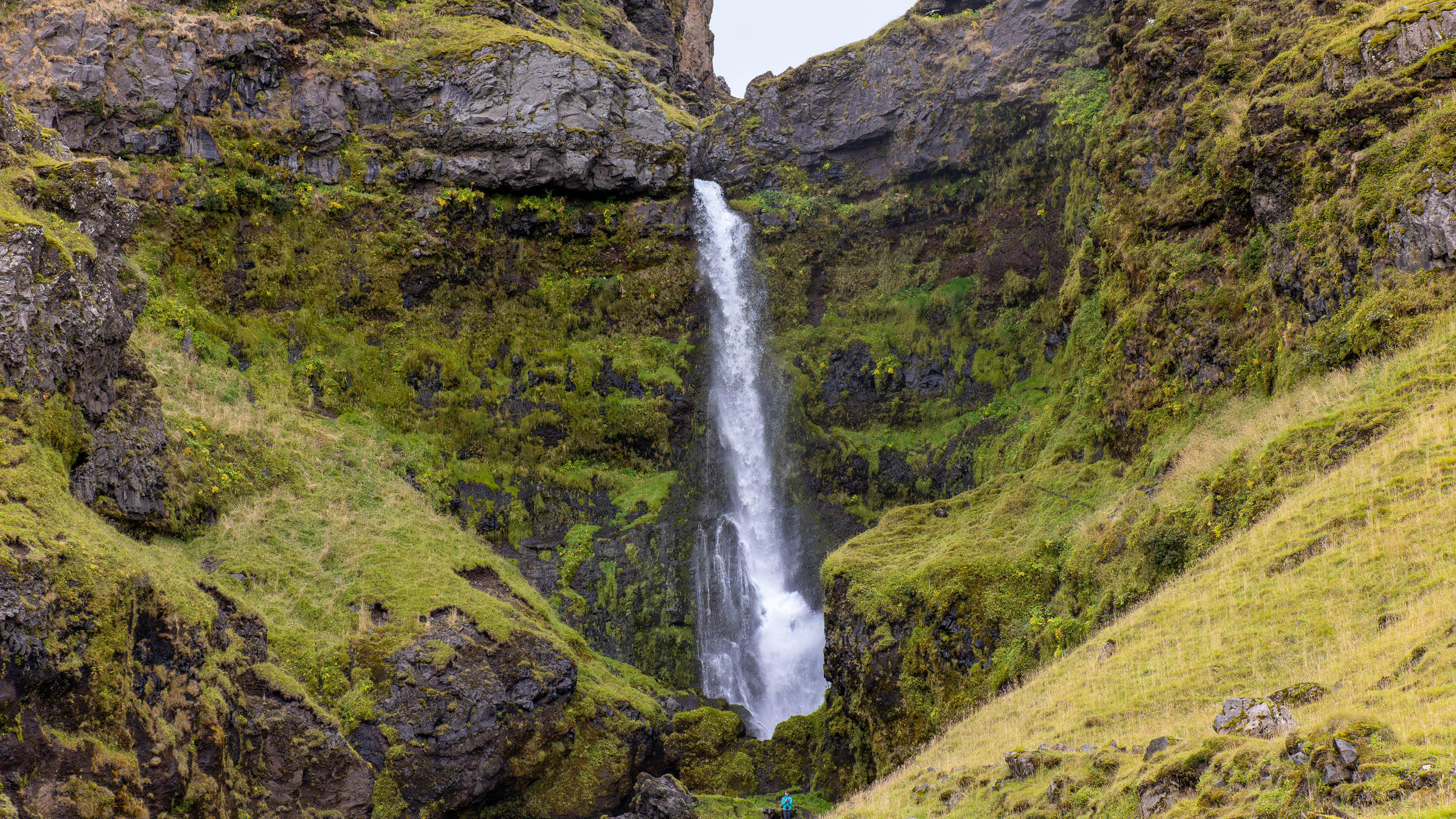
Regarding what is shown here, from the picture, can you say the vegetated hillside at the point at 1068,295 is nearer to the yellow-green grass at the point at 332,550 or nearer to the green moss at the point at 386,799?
the yellow-green grass at the point at 332,550

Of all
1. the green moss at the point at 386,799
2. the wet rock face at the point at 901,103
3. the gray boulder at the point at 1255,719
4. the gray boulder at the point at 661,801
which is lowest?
the gray boulder at the point at 661,801

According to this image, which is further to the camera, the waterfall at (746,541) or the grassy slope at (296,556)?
the waterfall at (746,541)

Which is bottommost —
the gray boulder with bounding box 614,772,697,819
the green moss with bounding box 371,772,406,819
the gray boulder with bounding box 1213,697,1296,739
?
the gray boulder with bounding box 614,772,697,819

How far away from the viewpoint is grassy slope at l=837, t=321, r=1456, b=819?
676 centimetres

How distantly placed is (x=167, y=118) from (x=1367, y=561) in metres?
37.5

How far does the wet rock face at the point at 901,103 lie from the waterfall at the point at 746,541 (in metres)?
3.65

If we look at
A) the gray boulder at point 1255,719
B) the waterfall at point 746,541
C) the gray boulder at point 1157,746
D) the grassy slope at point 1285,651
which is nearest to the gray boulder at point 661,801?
the grassy slope at point 1285,651

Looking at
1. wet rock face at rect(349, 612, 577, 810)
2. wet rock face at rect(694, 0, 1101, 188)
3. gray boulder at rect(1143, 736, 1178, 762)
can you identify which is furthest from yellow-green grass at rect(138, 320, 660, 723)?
wet rock face at rect(694, 0, 1101, 188)

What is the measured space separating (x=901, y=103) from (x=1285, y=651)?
33.9m

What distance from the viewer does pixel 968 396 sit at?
34094 mm

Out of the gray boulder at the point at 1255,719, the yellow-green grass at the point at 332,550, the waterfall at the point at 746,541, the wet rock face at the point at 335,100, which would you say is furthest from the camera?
the wet rock face at the point at 335,100

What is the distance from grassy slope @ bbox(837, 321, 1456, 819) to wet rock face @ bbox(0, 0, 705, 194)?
1179 inches

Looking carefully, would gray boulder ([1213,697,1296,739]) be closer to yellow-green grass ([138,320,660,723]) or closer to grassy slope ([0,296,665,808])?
grassy slope ([0,296,665,808])

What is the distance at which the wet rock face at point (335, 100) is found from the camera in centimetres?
3094
